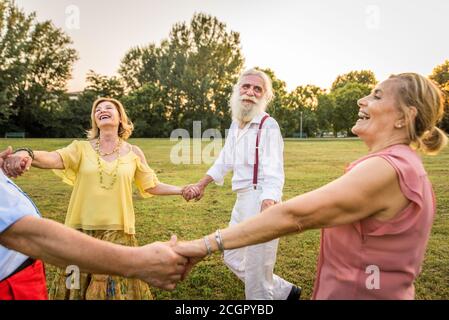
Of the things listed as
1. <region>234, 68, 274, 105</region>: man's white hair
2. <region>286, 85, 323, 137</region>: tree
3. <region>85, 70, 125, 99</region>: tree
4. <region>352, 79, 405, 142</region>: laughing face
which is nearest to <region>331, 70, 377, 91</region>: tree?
<region>286, 85, 323, 137</region>: tree

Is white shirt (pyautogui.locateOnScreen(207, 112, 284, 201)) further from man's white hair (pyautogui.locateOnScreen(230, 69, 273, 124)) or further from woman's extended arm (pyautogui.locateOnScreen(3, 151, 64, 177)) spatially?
woman's extended arm (pyautogui.locateOnScreen(3, 151, 64, 177))

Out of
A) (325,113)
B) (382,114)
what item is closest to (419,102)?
(382,114)

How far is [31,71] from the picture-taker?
32.8 metres

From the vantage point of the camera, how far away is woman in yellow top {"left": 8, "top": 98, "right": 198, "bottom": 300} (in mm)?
3488

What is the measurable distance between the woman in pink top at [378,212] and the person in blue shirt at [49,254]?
1.39 ft

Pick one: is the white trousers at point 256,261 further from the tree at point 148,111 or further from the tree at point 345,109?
A: the tree at point 345,109

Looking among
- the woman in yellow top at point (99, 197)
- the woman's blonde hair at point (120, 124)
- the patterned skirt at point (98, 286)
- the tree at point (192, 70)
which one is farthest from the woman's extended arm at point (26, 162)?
the tree at point (192, 70)

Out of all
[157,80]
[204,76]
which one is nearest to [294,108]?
[204,76]

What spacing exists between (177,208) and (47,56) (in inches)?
1164

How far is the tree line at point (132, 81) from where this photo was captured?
102 feet

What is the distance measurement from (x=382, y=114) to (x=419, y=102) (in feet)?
0.57
